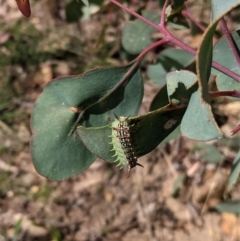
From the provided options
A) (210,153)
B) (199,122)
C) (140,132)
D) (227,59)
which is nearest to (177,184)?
(210,153)

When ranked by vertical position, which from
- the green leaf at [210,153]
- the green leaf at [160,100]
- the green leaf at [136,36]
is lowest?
the green leaf at [210,153]

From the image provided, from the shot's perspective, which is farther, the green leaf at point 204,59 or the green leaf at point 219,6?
the green leaf at point 219,6

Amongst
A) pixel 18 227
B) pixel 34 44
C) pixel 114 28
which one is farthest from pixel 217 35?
pixel 18 227

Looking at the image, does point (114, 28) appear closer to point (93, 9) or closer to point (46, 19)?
point (46, 19)

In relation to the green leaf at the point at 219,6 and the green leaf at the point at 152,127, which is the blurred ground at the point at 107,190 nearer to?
the green leaf at the point at 152,127

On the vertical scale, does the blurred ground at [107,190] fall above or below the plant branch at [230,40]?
below

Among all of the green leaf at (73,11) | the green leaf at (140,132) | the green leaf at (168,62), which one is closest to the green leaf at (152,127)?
the green leaf at (140,132)

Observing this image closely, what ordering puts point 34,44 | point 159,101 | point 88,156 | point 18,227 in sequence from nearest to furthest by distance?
point 88,156, point 159,101, point 18,227, point 34,44

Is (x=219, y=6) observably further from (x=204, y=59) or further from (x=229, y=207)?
(x=229, y=207)
